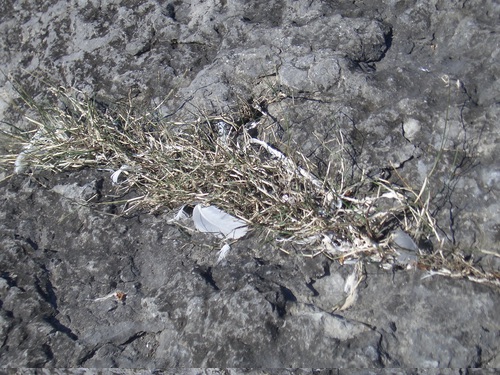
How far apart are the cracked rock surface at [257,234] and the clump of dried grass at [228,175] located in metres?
0.06

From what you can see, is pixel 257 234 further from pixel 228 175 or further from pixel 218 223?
pixel 228 175

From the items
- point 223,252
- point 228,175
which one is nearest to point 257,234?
point 223,252

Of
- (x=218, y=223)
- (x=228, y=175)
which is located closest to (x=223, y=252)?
(x=218, y=223)

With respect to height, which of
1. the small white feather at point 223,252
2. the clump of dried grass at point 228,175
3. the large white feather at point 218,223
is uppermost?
the clump of dried grass at point 228,175

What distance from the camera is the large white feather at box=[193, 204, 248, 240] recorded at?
82.9 inches

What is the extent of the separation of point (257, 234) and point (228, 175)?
0.24m

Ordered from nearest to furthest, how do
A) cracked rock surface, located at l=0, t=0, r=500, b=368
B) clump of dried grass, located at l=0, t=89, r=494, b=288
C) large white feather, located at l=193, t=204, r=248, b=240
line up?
cracked rock surface, located at l=0, t=0, r=500, b=368 < clump of dried grass, located at l=0, t=89, r=494, b=288 < large white feather, located at l=193, t=204, r=248, b=240

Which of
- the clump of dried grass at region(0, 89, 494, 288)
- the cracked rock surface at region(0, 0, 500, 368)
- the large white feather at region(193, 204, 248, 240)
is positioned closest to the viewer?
the cracked rock surface at region(0, 0, 500, 368)

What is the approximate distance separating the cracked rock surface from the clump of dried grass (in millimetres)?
62

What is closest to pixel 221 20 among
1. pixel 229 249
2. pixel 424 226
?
pixel 229 249

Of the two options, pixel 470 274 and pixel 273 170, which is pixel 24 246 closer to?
pixel 273 170

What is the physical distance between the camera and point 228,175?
87.0 inches

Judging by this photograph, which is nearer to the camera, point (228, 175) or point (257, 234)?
point (257, 234)

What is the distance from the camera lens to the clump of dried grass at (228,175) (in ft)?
6.50
